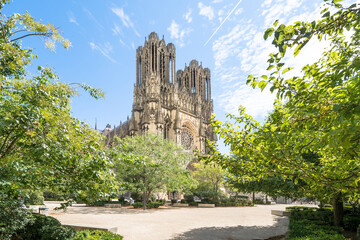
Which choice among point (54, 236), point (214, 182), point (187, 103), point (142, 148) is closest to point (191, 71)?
point (187, 103)

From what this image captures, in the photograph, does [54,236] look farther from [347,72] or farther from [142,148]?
[142,148]

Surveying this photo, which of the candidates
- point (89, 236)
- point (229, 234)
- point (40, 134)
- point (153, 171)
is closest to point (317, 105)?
point (40, 134)

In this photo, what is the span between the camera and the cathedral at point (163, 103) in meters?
45.2

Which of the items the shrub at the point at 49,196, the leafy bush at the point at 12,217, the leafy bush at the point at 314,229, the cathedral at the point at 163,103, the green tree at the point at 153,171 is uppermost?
the cathedral at the point at 163,103

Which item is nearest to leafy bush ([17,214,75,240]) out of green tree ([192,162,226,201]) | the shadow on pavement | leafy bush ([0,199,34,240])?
leafy bush ([0,199,34,240])

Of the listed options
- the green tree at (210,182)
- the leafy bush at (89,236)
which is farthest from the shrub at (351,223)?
the green tree at (210,182)

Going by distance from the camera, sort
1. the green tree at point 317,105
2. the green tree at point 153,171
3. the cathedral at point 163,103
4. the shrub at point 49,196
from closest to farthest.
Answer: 1. the green tree at point 317,105
2. the green tree at point 153,171
3. the shrub at point 49,196
4. the cathedral at point 163,103

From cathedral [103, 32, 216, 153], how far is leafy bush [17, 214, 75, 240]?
3376cm

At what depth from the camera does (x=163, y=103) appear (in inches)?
1918

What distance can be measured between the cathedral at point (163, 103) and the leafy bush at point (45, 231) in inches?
1329

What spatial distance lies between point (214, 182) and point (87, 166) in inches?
1326

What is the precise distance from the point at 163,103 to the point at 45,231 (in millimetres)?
40798

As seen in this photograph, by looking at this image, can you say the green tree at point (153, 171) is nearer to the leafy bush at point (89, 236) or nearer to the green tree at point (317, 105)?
the leafy bush at point (89, 236)

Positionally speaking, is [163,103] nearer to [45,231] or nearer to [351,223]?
[351,223]
